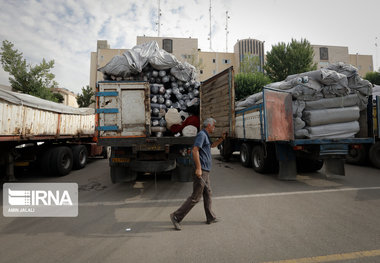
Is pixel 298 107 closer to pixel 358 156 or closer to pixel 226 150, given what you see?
pixel 226 150

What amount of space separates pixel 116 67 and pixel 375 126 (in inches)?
324

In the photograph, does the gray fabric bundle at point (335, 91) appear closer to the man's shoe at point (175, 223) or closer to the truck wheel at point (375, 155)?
the truck wheel at point (375, 155)

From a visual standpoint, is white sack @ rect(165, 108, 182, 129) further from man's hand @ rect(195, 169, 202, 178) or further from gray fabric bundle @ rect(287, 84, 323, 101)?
gray fabric bundle @ rect(287, 84, 323, 101)

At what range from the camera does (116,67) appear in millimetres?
5293

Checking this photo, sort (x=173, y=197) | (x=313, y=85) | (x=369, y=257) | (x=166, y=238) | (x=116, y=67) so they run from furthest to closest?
(x=313, y=85) → (x=116, y=67) → (x=173, y=197) → (x=166, y=238) → (x=369, y=257)

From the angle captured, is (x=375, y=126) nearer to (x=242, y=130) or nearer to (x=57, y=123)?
(x=242, y=130)

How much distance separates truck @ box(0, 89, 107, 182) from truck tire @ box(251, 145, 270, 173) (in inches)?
266

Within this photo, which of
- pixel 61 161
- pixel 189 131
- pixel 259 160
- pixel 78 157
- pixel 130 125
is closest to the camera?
pixel 130 125

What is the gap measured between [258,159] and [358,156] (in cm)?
455

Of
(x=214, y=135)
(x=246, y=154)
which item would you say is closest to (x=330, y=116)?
(x=246, y=154)

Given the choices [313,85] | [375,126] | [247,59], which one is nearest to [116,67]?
[313,85]

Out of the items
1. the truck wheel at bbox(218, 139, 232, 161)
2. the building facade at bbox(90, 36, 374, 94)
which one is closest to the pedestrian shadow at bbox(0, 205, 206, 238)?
the truck wheel at bbox(218, 139, 232, 161)

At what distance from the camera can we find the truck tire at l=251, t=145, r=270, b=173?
6.73 meters

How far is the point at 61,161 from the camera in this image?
22.3 feet
